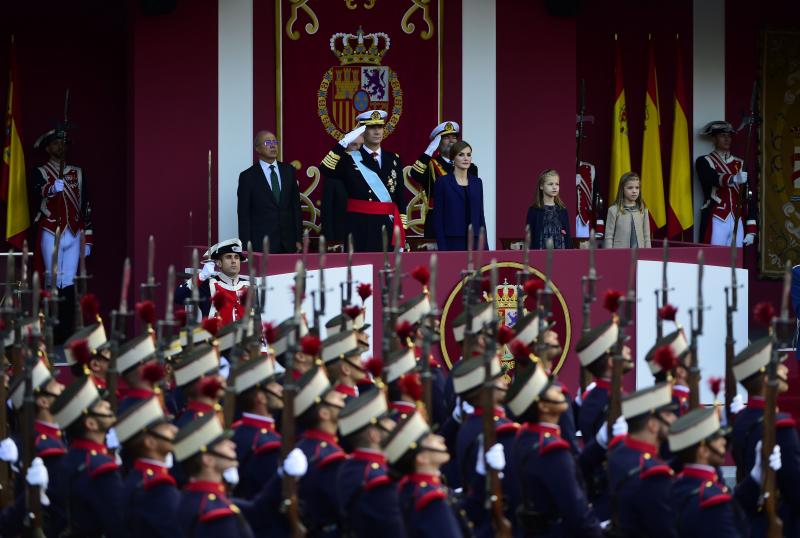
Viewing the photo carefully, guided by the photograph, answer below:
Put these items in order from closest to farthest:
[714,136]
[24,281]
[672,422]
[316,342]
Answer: [672,422]
[316,342]
[24,281]
[714,136]

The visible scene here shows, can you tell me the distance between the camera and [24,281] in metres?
10.6

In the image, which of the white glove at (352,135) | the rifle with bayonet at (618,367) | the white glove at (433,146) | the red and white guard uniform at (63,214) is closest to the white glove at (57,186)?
the red and white guard uniform at (63,214)

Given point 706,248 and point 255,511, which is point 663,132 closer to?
point 706,248

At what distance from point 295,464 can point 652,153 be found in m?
9.82

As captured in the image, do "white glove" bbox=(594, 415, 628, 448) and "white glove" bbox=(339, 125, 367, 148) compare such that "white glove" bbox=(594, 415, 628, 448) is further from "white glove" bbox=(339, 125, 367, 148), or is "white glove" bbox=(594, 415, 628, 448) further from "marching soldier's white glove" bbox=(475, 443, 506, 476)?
"white glove" bbox=(339, 125, 367, 148)

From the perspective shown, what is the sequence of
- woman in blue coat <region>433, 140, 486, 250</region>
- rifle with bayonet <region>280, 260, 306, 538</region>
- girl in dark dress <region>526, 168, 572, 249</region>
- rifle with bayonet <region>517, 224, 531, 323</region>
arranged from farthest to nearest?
girl in dark dress <region>526, 168, 572, 249</region>
woman in blue coat <region>433, 140, 486, 250</region>
rifle with bayonet <region>517, 224, 531, 323</region>
rifle with bayonet <region>280, 260, 306, 538</region>

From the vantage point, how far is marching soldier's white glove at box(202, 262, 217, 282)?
1295 cm

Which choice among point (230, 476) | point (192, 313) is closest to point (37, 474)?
point (230, 476)

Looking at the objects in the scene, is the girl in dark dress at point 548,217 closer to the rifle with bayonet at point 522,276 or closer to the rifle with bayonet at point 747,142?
the rifle with bayonet at point 522,276

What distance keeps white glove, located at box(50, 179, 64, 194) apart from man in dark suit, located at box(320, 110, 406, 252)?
2829 mm

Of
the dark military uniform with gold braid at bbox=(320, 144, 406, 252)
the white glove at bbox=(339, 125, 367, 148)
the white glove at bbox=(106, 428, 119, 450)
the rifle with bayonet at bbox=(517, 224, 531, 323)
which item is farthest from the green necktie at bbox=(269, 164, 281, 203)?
the white glove at bbox=(106, 428, 119, 450)

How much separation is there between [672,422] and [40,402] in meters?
3.19

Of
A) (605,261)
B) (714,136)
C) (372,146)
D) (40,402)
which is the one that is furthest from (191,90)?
(40,402)

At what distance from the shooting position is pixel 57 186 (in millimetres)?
15531
